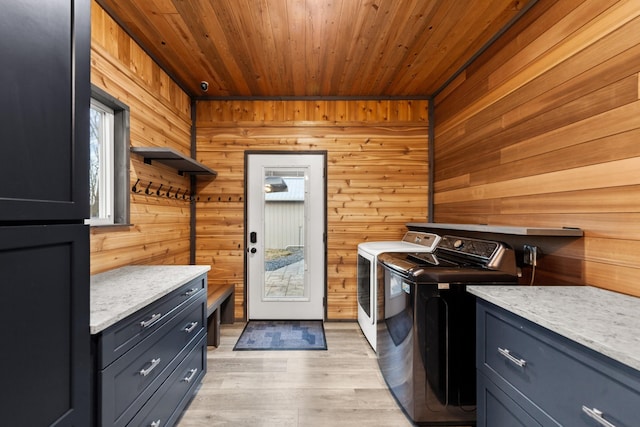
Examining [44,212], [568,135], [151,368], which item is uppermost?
[568,135]

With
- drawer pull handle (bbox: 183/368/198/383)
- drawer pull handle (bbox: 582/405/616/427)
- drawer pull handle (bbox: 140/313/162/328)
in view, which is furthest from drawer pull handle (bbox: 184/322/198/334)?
drawer pull handle (bbox: 582/405/616/427)

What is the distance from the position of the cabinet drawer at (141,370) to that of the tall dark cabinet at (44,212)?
0.71 feet

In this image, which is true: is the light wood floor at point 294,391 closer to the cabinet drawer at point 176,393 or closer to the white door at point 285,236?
the cabinet drawer at point 176,393

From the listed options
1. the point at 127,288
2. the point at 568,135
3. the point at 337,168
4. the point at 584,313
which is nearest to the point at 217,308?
the point at 127,288

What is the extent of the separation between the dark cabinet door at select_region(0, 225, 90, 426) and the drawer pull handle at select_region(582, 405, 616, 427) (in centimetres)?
150

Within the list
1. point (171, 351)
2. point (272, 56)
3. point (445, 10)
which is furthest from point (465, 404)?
point (272, 56)

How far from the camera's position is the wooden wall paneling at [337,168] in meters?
3.36

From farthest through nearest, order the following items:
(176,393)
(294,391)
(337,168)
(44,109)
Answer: (337,168)
(294,391)
(176,393)
(44,109)

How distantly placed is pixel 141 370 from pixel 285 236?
2.14 meters

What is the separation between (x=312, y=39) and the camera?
227 cm

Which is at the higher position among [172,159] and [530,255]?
[172,159]

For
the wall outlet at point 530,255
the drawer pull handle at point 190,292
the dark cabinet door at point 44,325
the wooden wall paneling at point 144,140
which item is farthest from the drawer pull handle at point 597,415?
the wooden wall paneling at point 144,140

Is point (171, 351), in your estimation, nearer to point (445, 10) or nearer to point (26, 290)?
point (26, 290)

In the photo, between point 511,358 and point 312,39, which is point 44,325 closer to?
point 511,358
